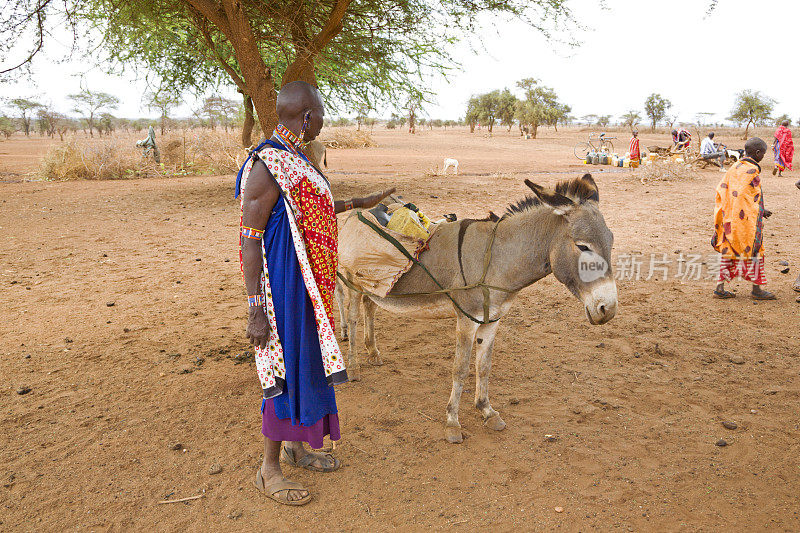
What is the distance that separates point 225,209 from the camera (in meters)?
11.7

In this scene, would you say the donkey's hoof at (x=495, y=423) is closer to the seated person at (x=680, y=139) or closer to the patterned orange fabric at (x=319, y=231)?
the patterned orange fabric at (x=319, y=231)

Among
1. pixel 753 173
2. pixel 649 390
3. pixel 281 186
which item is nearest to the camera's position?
pixel 281 186

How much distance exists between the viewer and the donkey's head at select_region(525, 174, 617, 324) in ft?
9.08

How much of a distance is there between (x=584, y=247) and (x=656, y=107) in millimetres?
67473

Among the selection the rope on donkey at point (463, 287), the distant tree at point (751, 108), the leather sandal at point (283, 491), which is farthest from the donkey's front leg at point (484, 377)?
the distant tree at point (751, 108)

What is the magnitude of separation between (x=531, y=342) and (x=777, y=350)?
2.30 m

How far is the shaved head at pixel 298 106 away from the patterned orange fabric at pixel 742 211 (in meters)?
5.71

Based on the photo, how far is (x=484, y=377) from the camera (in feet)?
11.7

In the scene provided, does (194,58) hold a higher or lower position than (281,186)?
higher

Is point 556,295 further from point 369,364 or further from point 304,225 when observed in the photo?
point 304,225

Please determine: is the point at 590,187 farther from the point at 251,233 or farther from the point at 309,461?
the point at 309,461

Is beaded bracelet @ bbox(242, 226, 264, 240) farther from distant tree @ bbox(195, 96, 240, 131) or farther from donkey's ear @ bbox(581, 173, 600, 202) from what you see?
distant tree @ bbox(195, 96, 240, 131)

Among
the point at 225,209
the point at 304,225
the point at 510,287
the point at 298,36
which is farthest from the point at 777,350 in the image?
the point at 225,209

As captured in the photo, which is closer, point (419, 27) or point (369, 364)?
point (369, 364)
